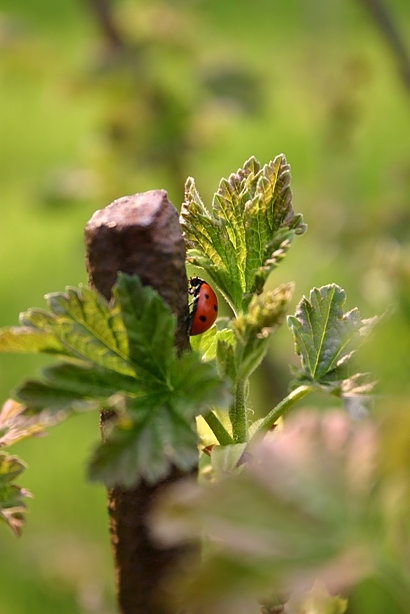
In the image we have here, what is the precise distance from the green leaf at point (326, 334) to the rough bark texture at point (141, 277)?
0.19ft

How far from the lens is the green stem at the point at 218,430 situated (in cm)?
41

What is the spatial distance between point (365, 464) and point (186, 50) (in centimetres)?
131

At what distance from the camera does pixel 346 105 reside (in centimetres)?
157

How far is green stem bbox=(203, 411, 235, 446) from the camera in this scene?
1.34ft

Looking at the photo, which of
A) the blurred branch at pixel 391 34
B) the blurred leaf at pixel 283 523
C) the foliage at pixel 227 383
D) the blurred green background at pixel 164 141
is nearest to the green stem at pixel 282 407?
the foliage at pixel 227 383

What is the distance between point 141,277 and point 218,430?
0.08m

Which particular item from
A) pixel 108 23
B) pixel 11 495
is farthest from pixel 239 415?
pixel 108 23

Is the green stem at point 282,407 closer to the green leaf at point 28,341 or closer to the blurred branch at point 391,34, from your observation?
the green leaf at point 28,341

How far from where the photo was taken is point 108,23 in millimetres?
1415

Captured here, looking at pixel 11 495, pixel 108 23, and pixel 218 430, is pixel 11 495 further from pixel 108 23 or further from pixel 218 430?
pixel 108 23

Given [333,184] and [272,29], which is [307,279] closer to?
[333,184]

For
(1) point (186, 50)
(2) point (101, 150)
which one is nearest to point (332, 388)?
(2) point (101, 150)

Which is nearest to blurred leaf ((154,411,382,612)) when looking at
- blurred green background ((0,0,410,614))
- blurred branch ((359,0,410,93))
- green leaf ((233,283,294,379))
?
green leaf ((233,283,294,379))

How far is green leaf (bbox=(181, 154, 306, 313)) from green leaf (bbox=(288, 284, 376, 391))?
3 cm
